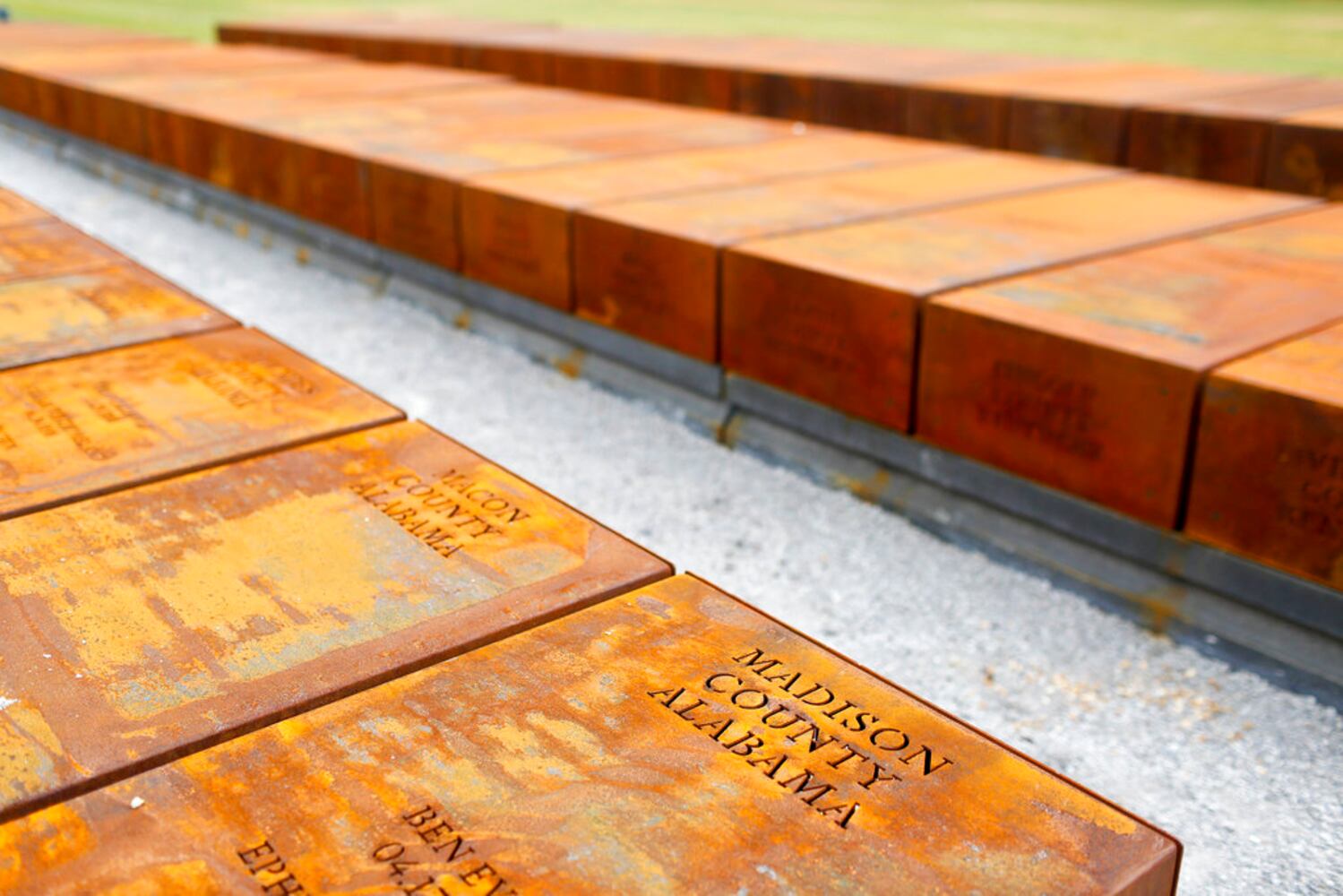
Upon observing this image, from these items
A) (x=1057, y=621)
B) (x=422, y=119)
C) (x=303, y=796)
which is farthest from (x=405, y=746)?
(x=422, y=119)

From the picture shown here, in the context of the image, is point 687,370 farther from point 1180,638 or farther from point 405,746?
point 405,746

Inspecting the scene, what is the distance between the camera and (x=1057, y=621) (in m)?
3.55

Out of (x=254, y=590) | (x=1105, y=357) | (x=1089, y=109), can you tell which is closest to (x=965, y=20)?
(x=1089, y=109)

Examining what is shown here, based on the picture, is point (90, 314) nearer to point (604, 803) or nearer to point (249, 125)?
point (604, 803)

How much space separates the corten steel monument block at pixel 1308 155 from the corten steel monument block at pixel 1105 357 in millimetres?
2429

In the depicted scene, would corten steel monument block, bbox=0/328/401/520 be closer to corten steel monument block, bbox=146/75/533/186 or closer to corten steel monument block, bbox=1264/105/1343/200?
corten steel monument block, bbox=146/75/533/186

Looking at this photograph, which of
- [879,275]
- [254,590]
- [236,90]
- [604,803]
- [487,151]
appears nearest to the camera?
[604,803]

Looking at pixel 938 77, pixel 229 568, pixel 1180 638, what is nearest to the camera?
pixel 229 568

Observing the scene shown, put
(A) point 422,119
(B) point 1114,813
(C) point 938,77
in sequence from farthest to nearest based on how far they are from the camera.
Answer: (C) point 938,77 < (A) point 422,119 < (B) point 1114,813

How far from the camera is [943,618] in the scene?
357cm

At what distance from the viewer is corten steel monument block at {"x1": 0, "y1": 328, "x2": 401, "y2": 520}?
2.71 m

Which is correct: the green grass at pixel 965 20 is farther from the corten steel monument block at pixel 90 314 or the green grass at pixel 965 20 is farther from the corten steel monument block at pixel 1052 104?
the corten steel monument block at pixel 90 314

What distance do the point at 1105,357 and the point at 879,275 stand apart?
34.0 inches

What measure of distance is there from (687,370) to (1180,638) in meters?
2.07
